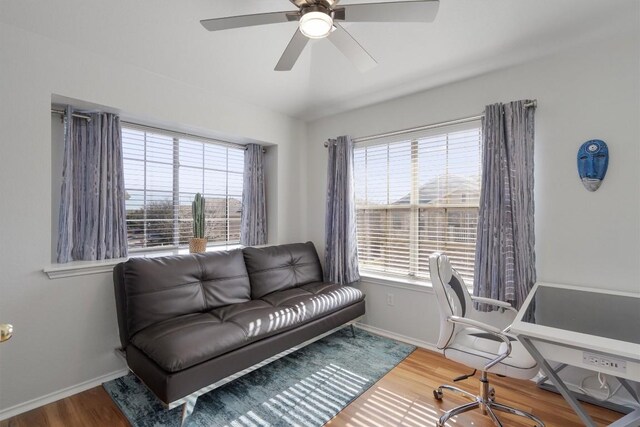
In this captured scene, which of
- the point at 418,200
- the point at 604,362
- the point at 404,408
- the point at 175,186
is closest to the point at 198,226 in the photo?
the point at 175,186

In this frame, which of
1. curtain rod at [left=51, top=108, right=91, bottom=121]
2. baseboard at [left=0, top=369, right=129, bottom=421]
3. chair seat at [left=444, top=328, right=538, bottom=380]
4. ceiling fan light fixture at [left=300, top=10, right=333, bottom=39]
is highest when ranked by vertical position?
ceiling fan light fixture at [left=300, top=10, right=333, bottom=39]

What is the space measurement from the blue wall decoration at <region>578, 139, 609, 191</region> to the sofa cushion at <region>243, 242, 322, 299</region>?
250 centimetres

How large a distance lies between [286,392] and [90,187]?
2181 millimetres

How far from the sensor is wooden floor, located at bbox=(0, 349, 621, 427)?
1.83 m

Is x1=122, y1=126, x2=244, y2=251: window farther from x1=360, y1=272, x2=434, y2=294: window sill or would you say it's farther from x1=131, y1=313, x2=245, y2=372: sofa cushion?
x1=360, y1=272, x2=434, y2=294: window sill

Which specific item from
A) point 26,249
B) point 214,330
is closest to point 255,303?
point 214,330

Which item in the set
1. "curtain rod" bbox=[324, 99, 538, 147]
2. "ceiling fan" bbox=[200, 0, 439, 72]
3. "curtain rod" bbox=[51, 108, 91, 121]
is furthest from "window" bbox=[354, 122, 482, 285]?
"curtain rod" bbox=[51, 108, 91, 121]

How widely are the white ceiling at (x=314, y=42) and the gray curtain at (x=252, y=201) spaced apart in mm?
895

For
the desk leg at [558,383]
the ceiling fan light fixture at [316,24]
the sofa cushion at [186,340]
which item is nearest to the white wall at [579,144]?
the desk leg at [558,383]

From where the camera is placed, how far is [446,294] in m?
1.87

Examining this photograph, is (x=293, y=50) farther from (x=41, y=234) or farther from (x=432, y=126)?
(x=41, y=234)

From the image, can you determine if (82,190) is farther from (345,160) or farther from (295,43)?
(345,160)

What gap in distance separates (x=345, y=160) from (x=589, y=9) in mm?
2143

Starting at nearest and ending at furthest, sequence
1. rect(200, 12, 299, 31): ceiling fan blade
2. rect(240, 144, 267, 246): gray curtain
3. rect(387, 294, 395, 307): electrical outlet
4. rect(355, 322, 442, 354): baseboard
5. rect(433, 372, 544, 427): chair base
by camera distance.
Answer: rect(200, 12, 299, 31): ceiling fan blade
rect(433, 372, 544, 427): chair base
rect(355, 322, 442, 354): baseboard
rect(387, 294, 395, 307): electrical outlet
rect(240, 144, 267, 246): gray curtain
